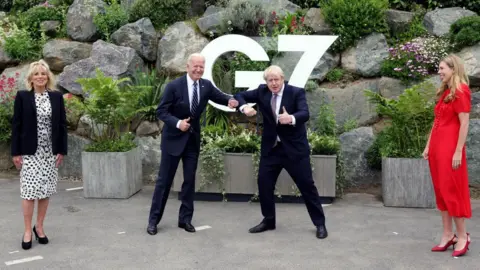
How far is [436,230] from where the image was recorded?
576cm

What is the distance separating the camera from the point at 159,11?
9.77 m

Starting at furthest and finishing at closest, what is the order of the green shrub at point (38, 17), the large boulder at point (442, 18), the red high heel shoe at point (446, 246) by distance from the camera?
the green shrub at point (38, 17) → the large boulder at point (442, 18) → the red high heel shoe at point (446, 246)

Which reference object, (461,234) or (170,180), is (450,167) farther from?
(170,180)

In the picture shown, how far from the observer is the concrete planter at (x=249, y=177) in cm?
Answer: 687

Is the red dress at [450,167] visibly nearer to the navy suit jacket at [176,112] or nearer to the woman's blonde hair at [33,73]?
the navy suit jacket at [176,112]

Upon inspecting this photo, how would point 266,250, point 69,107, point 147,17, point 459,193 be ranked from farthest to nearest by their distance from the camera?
point 147,17 → point 69,107 → point 266,250 → point 459,193

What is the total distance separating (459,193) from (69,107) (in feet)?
19.3

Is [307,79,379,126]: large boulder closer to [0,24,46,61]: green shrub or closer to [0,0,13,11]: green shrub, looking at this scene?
[0,24,46,61]: green shrub

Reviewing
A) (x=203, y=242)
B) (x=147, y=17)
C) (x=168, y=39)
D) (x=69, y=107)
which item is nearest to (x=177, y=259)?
(x=203, y=242)

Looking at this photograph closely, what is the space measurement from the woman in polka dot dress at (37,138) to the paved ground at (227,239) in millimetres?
510

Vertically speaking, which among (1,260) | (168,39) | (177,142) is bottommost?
(1,260)

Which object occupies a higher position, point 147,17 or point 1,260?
point 147,17

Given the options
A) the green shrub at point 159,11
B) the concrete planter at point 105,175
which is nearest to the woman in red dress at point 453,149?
the concrete planter at point 105,175

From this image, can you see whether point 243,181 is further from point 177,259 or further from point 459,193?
point 459,193
